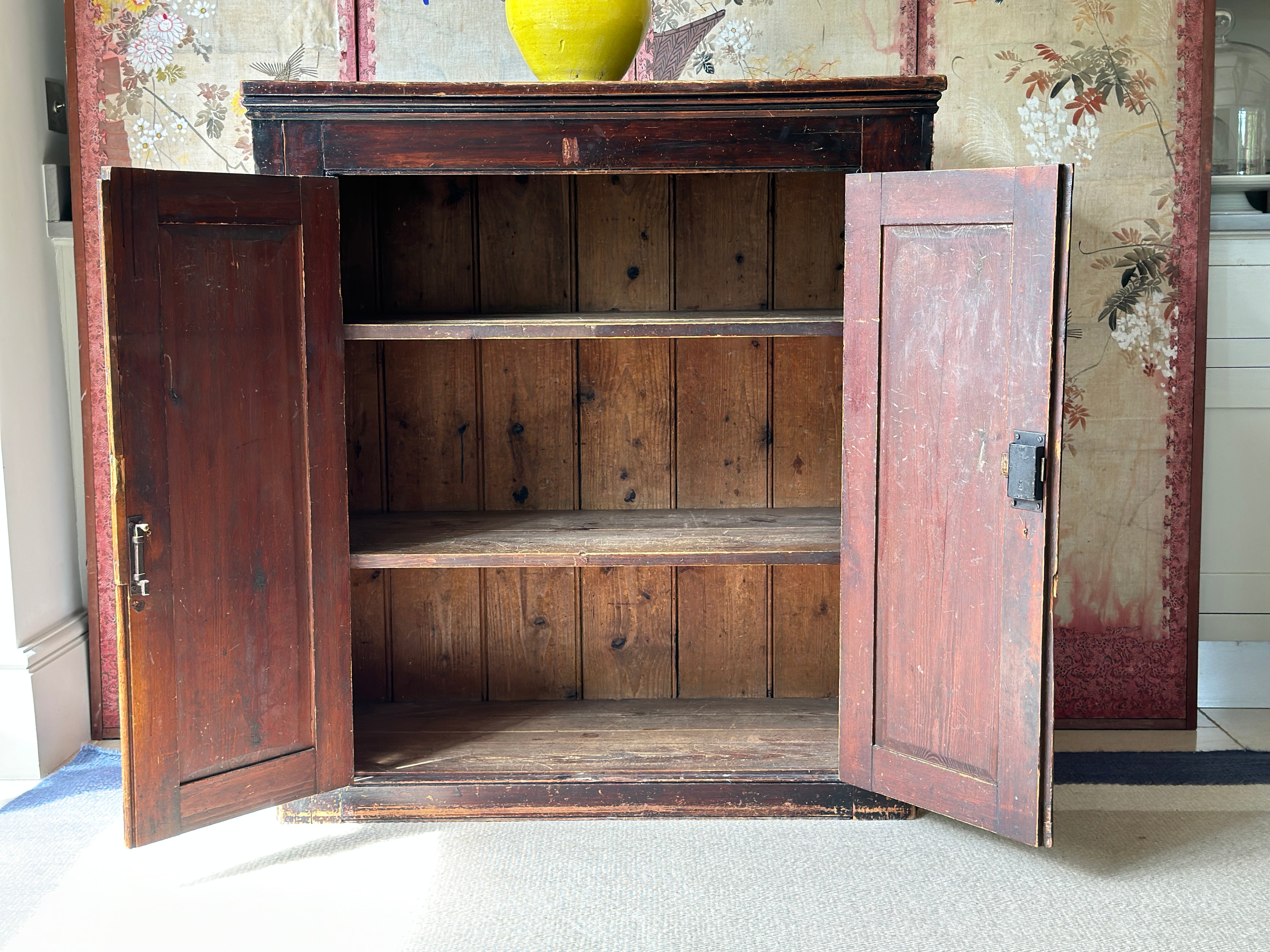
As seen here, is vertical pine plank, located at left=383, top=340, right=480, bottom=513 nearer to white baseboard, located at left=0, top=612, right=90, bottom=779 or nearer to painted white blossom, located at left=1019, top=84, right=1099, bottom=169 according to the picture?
white baseboard, located at left=0, top=612, right=90, bottom=779

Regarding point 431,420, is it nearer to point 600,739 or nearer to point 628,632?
point 628,632

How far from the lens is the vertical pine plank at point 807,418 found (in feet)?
9.09

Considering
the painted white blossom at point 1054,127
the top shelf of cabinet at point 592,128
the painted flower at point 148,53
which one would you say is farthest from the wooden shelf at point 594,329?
the painted flower at point 148,53

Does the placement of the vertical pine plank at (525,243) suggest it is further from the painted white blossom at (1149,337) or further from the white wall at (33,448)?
the painted white blossom at (1149,337)

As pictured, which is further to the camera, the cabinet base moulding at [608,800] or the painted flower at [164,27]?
the painted flower at [164,27]

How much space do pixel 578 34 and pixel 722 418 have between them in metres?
0.97

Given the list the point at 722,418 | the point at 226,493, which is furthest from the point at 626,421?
the point at 226,493

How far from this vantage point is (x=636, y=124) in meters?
2.25

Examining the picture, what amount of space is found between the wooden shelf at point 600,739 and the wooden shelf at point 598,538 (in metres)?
0.40

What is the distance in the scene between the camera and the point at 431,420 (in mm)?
2852

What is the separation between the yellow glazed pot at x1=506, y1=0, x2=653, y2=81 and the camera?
2.33 metres

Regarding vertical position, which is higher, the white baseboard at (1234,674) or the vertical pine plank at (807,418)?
the vertical pine plank at (807,418)

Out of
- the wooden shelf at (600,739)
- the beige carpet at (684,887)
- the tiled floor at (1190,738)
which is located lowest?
the beige carpet at (684,887)

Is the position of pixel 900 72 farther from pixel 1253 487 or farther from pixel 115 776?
pixel 115 776
